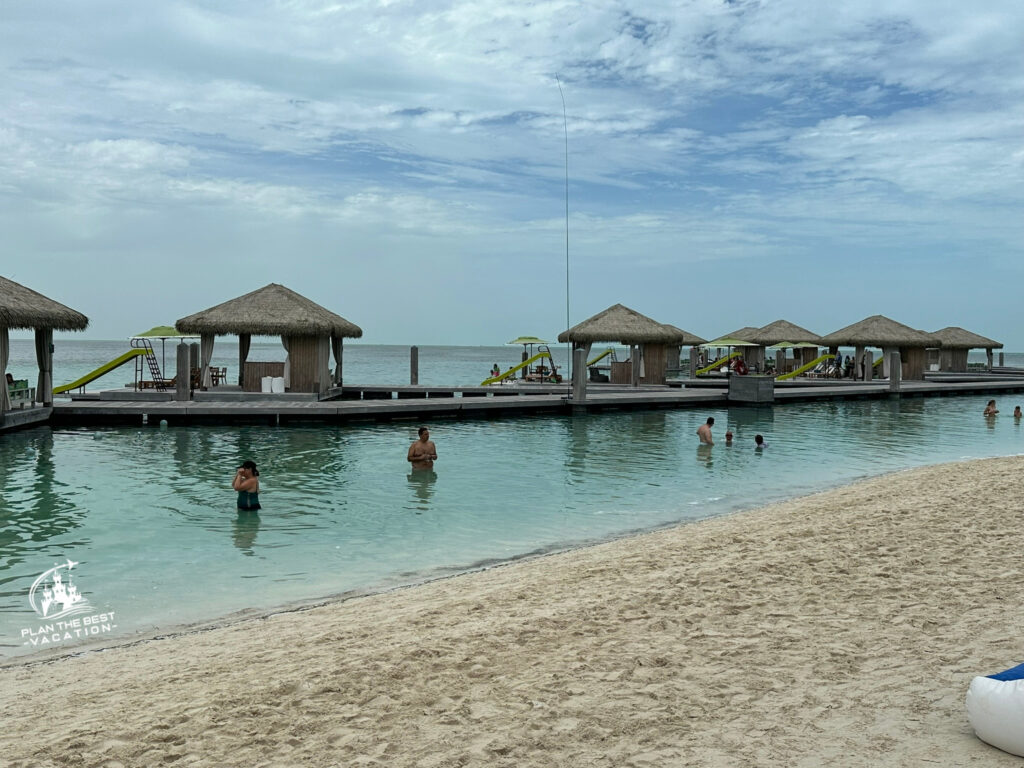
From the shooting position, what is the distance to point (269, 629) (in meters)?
5.65

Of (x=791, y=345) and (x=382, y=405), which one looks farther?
(x=791, y=345)

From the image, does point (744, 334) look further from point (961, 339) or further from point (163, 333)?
point (163, 333)

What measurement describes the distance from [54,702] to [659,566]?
14.7 ft

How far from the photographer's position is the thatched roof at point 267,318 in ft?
72.2

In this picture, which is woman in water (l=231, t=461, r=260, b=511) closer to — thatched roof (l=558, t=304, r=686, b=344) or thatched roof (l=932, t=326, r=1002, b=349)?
thatched roof (l=558, t=304, r=686, b=344)

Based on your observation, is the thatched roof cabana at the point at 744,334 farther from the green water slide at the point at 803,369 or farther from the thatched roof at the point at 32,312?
the thatched roof at the point at 32,312

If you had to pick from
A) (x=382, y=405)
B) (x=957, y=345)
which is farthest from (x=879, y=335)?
(x=382, y=405)

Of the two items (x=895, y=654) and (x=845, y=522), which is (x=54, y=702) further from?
(x=845, y=522)

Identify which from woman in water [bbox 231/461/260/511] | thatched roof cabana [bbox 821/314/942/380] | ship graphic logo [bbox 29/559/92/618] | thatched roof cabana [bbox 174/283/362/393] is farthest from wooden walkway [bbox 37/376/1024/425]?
ship graphic logo [bbox 29/559/92/618]

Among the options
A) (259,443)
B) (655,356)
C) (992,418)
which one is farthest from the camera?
(655,356)

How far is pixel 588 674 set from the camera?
4.20 m

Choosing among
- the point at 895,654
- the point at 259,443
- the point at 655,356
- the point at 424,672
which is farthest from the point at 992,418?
the point at 424,672

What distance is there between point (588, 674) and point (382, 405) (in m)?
17.1

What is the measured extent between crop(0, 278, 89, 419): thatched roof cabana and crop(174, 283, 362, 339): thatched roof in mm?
3449
